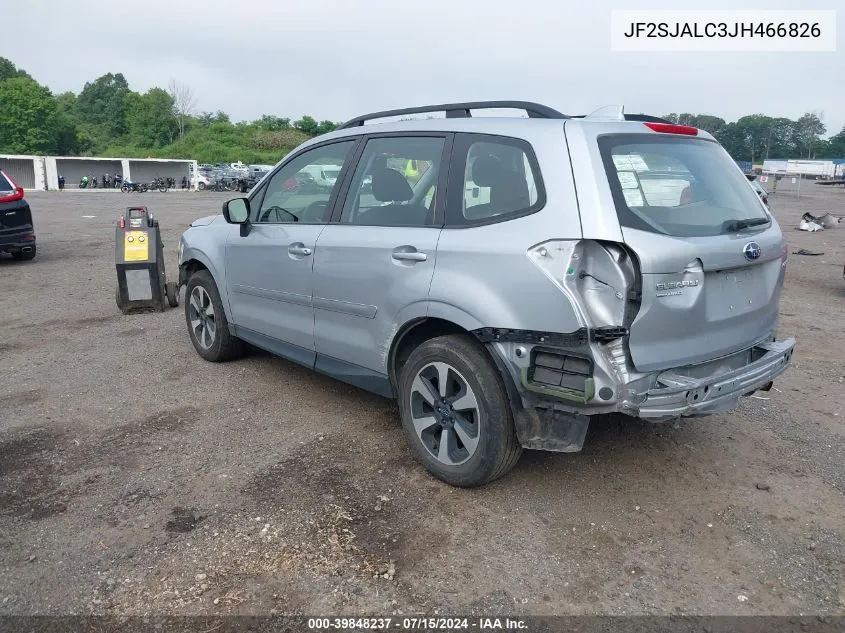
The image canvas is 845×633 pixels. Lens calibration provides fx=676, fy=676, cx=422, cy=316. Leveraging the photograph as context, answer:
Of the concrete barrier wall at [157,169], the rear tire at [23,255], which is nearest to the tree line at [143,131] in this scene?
the concrete barrier wall at [157,169]

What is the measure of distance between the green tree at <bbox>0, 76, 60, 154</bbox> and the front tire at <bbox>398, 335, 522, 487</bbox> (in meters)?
94.4

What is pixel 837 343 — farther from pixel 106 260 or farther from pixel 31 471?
pixel 106 260

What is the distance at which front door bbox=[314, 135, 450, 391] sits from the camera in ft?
11.8

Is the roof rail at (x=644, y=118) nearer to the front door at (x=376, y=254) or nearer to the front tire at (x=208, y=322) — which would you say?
the front door at (x=376, y=254)

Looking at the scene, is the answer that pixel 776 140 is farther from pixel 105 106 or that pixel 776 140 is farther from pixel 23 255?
pixel 23 255

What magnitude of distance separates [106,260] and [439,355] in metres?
10.6

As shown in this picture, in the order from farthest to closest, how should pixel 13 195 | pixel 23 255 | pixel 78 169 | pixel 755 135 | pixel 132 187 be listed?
pixel 755 135 < pixel 78 169 < pixel 132 187 < pixel 23 255 < pixel 13 195

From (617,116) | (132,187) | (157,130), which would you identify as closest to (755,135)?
(157,130)

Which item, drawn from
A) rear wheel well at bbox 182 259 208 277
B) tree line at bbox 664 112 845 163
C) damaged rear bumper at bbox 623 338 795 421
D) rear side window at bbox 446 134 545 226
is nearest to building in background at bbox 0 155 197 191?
rear wheel well at bbox 182 259 208 277

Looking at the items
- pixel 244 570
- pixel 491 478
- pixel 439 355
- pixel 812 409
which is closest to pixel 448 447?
pixel 491 478

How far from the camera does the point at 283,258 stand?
4484 millimetres

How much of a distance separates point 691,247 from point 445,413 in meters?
1.43

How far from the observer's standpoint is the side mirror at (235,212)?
15.8ft

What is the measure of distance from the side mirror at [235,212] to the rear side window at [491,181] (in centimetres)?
194
